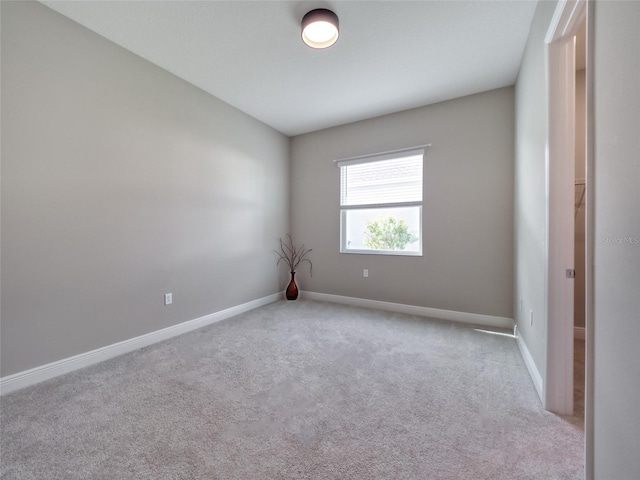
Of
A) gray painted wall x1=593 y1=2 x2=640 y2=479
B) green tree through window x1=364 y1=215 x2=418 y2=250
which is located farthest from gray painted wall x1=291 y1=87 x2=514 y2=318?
gray painted wall x1=593 y1=2 x2=640 y2=479

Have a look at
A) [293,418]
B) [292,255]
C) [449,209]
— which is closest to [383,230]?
[449,209]

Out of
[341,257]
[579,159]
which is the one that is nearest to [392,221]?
[341,257]

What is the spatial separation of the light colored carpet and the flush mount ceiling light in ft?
8.43

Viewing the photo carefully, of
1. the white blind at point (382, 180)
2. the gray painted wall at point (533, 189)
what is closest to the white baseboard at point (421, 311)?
the gray painted wall at point (533, 189)

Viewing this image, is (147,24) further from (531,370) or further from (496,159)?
(531,370)

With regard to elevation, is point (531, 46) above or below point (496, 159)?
above

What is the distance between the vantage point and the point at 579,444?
4.33 ft

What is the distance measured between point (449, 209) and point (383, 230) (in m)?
0.90

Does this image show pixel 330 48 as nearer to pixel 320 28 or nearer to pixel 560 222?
pixel 320 28

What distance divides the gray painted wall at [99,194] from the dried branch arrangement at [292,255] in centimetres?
106

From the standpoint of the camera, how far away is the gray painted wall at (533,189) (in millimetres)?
1734

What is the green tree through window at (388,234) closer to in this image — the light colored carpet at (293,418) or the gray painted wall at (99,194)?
the light colored carpet at (293,418)

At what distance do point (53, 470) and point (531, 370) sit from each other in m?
2.82

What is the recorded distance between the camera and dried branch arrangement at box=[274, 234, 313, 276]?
14.3ft
